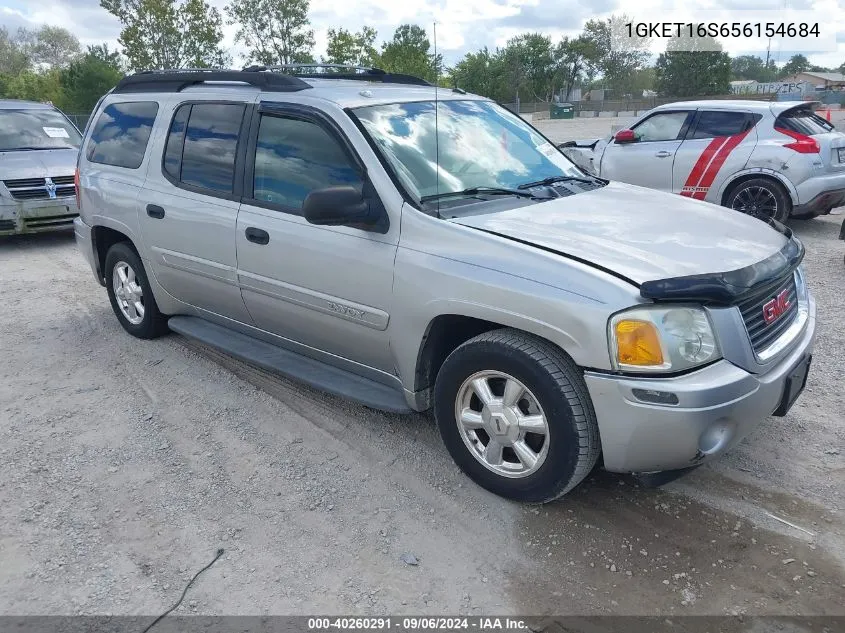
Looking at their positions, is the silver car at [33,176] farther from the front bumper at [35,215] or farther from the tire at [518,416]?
the tire at [518,416]

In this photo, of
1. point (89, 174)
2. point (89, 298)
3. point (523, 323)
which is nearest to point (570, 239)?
point (523, 323)

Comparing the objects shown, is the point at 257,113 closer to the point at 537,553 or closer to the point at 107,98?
the point at 107,98

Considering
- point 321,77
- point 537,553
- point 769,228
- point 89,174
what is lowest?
point 537,553

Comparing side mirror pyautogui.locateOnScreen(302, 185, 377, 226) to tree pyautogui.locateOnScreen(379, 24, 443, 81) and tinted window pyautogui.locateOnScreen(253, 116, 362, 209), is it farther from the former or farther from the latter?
tree pyautogui.locateOnScreen(379, 24, 443, 81)

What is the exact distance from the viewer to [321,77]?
183 inches

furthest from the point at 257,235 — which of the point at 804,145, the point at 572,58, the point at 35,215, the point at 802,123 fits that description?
the point at 572,58

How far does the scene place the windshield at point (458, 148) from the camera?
3662 mm

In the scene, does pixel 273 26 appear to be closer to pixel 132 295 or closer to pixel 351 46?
pixel 351 46

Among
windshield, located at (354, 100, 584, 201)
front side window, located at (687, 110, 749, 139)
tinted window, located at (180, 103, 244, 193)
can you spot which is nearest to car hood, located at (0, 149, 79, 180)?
tinted window, located at (180, 103, 244, 193)

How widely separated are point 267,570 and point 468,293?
4.67 ft

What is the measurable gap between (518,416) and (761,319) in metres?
1.10

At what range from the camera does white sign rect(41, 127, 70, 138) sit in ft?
34.0

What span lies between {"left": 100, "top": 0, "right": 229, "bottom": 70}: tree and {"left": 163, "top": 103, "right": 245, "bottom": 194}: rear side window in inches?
1830

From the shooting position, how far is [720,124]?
9.16 metres
